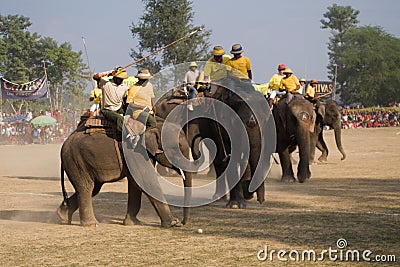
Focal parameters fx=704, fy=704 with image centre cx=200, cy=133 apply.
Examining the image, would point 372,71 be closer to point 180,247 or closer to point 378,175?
point 378,175

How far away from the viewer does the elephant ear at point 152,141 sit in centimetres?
1154

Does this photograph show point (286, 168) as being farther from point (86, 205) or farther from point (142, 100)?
point (86, 205)

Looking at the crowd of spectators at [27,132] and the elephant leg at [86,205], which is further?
the crowd of spectators at [27,132]

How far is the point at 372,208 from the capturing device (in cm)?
1250

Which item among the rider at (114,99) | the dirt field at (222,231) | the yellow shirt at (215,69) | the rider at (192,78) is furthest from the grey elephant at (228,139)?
the rider at (114,99)

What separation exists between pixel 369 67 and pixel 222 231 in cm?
9036

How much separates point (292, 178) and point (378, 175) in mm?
2470

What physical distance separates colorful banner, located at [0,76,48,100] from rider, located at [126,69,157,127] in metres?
43.0

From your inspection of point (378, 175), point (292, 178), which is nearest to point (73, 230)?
point (292, 178)

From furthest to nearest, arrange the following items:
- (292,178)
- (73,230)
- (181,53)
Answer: (181,53) → (292,178) → (73,230)

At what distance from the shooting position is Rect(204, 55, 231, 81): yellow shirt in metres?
14.7

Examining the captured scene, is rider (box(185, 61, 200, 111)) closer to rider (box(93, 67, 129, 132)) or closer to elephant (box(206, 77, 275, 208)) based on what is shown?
elephant (box(206, 77, 275, 208))

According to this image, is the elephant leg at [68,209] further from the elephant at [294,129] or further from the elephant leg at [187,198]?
the elephant at [294,129]

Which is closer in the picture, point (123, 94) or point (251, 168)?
point (123, 94)
